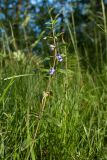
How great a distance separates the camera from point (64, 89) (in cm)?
192

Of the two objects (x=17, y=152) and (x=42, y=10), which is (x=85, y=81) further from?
(x=42, y=10)

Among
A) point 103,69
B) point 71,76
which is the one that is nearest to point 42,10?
point 103,69

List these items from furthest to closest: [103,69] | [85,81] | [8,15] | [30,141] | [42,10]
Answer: [8,15] < [42,10] < [103,69] < [85,81] < [30,141]

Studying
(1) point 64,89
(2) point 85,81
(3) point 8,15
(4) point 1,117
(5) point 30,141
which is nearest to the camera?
(5) point 30,141

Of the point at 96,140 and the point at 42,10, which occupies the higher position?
the point at 42,10

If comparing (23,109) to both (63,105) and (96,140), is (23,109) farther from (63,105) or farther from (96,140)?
(96,140)

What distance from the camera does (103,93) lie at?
2377 mm

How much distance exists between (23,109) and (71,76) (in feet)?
1.87

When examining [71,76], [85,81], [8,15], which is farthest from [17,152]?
[8,15]

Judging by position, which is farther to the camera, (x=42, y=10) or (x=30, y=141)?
(x=42, y=10)

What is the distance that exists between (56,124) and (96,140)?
0.69 ft

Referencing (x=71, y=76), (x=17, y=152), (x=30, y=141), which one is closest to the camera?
(x=30, y=141)

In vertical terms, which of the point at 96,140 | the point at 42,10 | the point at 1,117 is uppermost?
the point at 42,10

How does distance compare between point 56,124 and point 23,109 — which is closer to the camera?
point 56,124
